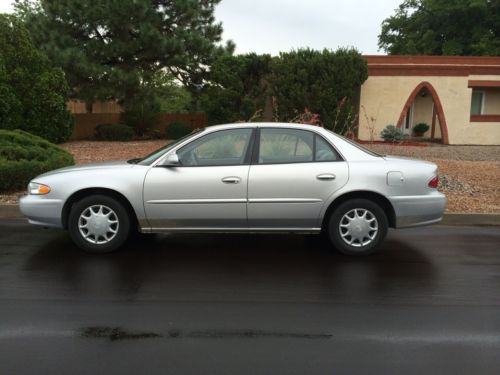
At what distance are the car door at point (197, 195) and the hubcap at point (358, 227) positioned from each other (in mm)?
1130

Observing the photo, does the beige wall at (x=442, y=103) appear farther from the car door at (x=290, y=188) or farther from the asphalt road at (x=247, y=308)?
the car door at (x=290, y=188)

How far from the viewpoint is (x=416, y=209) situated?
18.4 ft

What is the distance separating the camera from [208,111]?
68.8ft

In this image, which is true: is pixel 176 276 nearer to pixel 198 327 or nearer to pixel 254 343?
pixel 198 327

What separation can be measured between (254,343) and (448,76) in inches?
852

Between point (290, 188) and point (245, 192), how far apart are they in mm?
497

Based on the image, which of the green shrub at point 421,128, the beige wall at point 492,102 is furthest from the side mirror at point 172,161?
the beige wall at point 492,102

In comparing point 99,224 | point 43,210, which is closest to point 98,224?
point 99,224

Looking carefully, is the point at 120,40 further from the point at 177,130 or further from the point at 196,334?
the point at 196,334

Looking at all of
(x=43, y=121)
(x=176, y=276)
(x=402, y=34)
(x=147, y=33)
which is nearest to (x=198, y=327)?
(x=176, y=276)

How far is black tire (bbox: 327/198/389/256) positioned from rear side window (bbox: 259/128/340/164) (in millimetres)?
592

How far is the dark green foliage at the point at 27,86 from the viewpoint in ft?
48.9

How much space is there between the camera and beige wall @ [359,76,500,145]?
22.4 meters

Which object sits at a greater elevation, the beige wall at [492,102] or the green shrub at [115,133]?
the beige wall at [492,102]
